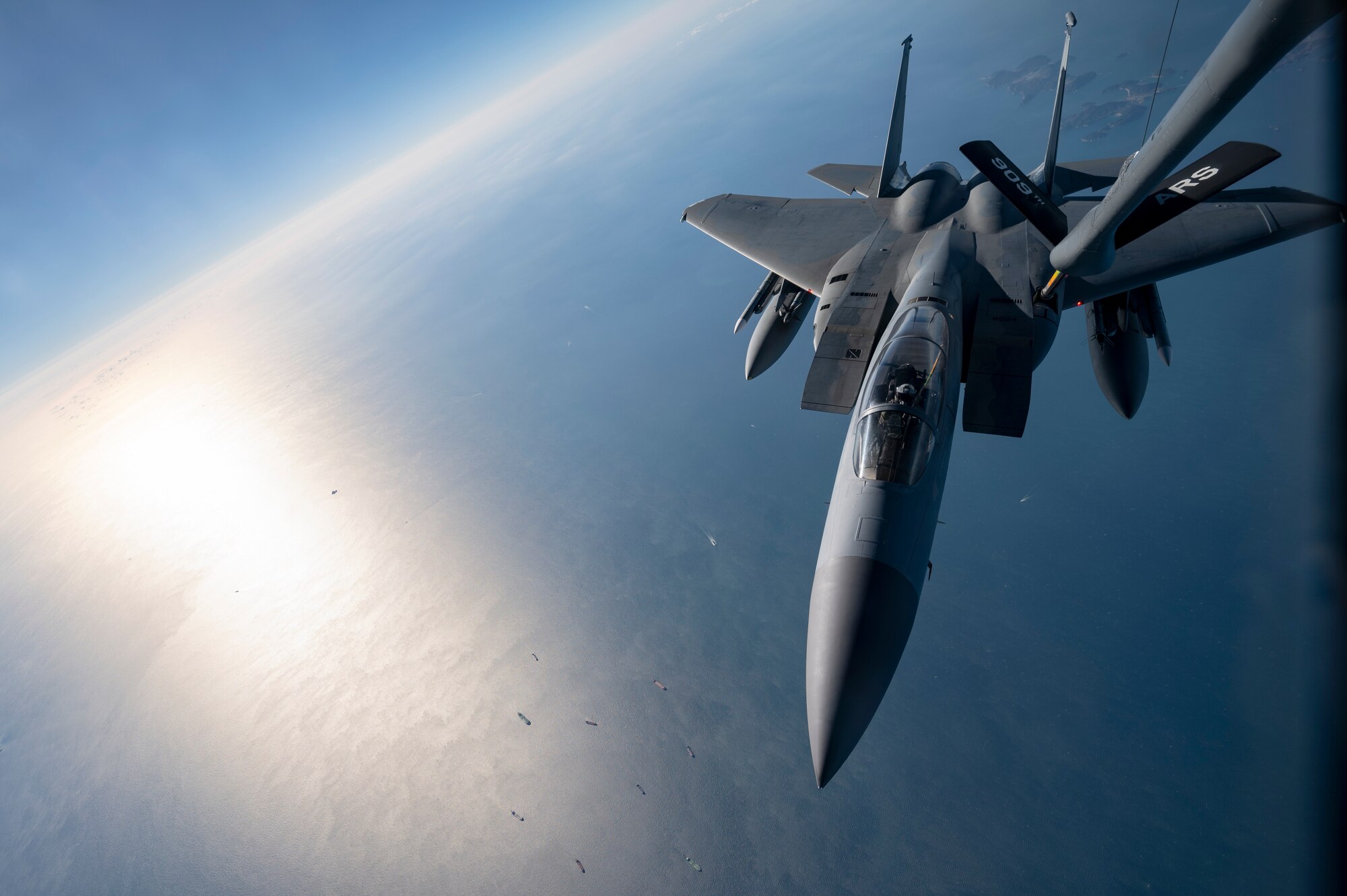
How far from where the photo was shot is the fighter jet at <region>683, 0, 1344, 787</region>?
5111 mm

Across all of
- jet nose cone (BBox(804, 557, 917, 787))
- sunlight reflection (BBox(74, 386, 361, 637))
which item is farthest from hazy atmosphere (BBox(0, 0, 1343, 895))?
jet nose cone (BBox(804, 557, 917, 787))

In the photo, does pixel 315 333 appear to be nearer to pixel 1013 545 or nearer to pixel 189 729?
pixel 189 729

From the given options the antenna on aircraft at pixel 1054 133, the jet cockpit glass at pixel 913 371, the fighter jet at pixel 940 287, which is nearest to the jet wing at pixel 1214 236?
the fighter jet at pixel 940 287

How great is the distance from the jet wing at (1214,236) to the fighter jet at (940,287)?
41 mm

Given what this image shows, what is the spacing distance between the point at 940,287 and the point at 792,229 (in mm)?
6789

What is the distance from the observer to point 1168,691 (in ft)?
69.7

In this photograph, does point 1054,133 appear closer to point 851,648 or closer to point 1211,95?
point 1211,95

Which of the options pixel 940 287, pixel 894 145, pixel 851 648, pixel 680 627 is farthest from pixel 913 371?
pixel 680 627

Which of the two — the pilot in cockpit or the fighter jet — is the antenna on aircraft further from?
the pilot in cockpit

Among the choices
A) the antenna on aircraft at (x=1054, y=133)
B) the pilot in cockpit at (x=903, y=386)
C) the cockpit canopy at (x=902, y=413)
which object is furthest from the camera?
the antenna on aircraft at (x=1054, y=133)

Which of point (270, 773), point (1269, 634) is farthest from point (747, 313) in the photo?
point (270, 773)

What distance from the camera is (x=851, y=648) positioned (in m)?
5.57

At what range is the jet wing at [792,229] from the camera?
13.2 m

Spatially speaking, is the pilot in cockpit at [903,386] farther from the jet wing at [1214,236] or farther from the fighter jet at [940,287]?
the jet wing at [1214,236]
